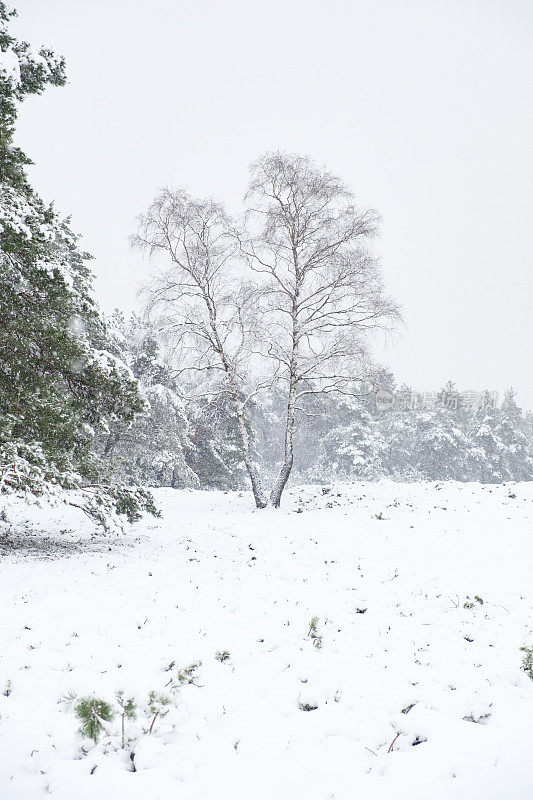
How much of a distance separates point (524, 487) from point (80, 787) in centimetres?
1580

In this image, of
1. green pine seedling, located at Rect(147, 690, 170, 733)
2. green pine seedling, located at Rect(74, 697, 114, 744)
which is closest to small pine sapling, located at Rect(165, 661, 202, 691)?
green pine seedling, located at Rect(147, 690, 170, 733)

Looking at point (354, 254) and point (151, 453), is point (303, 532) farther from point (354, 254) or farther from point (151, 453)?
point (151, 453)

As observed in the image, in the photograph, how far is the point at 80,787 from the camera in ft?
11.5

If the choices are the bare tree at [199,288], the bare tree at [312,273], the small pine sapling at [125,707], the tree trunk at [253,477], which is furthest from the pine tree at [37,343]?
the bare tree at [312,273]

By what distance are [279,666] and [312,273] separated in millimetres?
13770

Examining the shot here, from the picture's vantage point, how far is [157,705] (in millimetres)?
4547

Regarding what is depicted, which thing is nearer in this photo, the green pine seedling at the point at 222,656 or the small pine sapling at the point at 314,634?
the green pine seedling at the point at 222,656

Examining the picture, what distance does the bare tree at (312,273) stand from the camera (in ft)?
51.2

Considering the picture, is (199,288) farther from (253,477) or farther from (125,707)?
(125,707)

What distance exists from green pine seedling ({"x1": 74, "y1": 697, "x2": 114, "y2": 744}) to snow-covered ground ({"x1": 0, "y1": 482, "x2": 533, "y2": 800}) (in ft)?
0.33

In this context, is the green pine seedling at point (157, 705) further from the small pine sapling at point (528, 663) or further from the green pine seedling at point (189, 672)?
the small pine sapling at point (528, 663)

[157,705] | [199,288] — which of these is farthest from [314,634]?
[199,288]

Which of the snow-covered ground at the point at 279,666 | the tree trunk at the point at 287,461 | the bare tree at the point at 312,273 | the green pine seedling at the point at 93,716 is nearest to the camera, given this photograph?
the snow-covered ground at the point at 279,666

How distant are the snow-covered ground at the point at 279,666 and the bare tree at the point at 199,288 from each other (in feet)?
25.9
